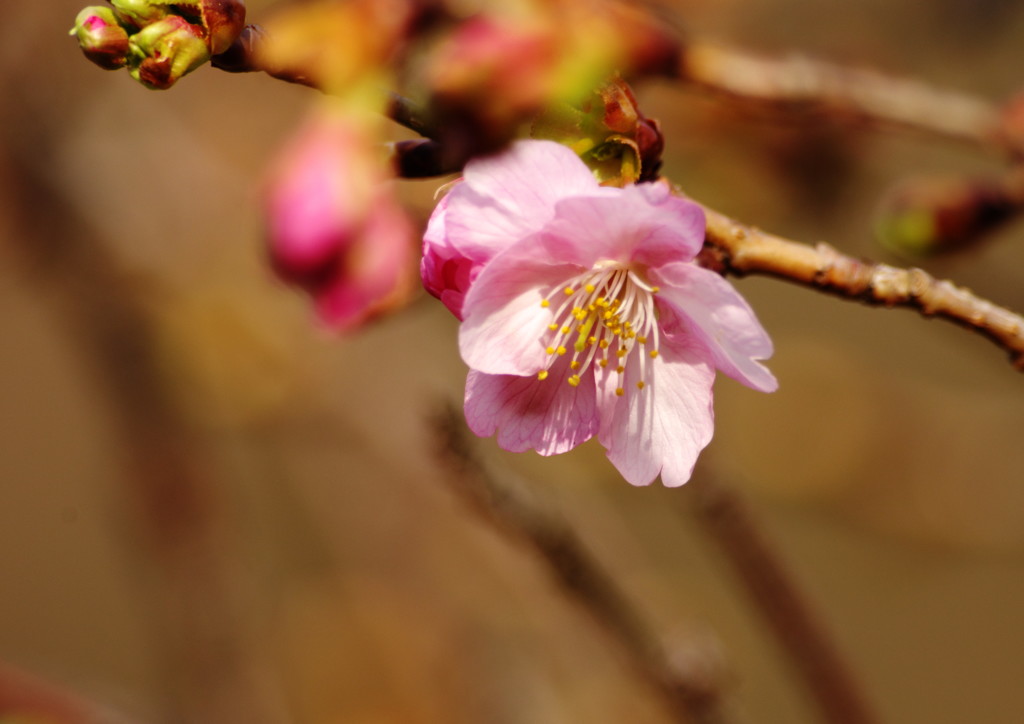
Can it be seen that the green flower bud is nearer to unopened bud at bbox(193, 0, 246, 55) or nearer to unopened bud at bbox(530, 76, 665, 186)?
unopened bud at bbox(193, 0, 246, 55)

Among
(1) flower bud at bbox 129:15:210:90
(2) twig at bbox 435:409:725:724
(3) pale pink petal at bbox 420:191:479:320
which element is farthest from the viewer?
(2) twig at bbox 435:409:725:724

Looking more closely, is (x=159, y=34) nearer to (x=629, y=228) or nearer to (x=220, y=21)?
(x=220, y=21)

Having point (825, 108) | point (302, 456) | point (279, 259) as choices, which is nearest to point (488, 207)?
point (279, 259)

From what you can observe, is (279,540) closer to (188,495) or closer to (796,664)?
(188,495)

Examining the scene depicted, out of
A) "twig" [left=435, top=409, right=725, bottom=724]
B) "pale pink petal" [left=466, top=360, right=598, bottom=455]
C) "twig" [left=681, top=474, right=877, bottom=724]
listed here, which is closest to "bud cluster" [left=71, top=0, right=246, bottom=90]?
"pale pink petal" [left=466, top=360, right=598, bottom=455]

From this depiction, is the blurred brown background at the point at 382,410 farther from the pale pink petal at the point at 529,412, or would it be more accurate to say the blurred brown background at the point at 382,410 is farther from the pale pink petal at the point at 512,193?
the pale pink petal at the point at 512,193

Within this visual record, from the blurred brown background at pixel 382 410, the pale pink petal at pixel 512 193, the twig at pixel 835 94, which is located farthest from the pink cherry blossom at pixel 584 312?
the blurred brown background at pixel 382 410

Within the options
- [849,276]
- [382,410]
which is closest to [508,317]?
[849,276]
